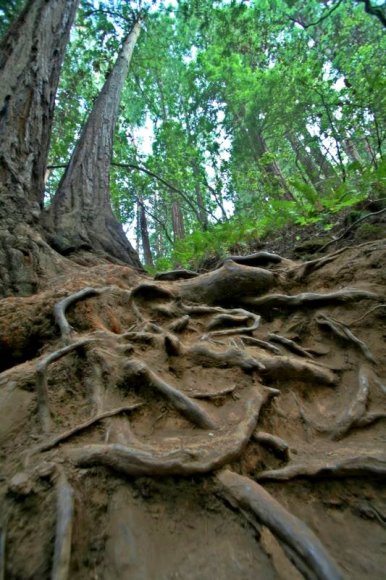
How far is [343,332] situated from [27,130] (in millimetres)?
4491

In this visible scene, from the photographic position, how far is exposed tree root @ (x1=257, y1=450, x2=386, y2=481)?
1.44m

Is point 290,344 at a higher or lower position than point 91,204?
lower

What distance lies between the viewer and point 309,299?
2830 mm

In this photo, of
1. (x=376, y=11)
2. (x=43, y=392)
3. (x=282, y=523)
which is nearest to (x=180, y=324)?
(x=43, y=392)

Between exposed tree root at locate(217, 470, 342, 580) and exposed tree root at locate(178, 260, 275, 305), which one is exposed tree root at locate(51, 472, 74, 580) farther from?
exposed tree root at locate(178, 260, 275, 305)

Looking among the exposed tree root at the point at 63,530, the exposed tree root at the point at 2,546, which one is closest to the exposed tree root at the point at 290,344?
the exposed tree root at the point at 63,530

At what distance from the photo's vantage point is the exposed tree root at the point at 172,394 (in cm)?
168

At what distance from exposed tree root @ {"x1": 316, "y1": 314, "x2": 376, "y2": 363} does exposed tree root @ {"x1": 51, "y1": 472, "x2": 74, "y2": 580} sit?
2012 mm

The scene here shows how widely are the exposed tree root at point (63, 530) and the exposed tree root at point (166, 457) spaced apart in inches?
5.2

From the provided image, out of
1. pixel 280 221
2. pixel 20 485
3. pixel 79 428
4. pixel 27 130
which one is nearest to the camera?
pixel 20 485

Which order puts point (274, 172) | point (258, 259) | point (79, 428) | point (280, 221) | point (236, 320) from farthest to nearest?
point (274, 172)
point (280, 221)
point (258, 259)
point (236, 320)
point (79, 428)

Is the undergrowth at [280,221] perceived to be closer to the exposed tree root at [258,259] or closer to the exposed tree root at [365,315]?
the exposed tree root at [258,259]

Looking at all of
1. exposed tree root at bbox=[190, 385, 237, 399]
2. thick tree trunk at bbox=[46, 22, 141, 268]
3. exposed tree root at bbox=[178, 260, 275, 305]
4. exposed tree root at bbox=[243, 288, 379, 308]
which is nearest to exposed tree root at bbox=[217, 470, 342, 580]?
exposed tree root at bbox=[190, 385, 237, 399]

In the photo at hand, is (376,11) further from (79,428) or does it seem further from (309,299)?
(79,428)
